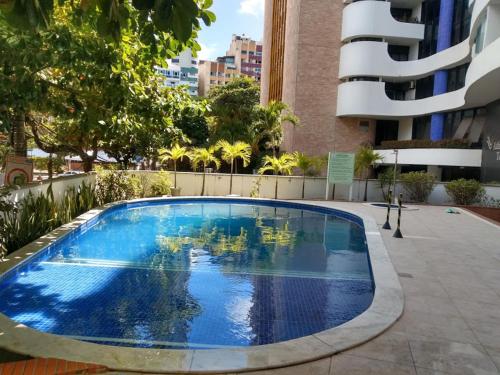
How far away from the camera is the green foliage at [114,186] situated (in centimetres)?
1502

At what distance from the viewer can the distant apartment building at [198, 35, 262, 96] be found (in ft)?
374

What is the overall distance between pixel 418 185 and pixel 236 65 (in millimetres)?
105015

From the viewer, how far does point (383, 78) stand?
2888 centimetres

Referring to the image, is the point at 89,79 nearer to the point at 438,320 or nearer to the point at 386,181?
the point at 438,320

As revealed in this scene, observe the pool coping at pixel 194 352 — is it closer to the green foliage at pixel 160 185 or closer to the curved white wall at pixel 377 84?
the green foliage at pixel 160 185

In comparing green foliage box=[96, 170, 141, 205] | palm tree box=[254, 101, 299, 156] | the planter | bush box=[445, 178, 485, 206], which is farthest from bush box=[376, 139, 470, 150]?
green foliage box=[96, 170, 141, 205]

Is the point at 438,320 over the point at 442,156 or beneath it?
beneath

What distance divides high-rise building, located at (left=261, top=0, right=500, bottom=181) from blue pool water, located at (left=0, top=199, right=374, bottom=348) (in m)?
16.6

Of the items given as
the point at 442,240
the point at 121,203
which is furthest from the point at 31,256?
the point at 442,240

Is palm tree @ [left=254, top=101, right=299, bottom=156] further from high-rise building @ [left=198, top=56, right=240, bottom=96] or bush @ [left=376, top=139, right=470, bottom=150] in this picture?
high-rise building @ [left=198, top=56, right=240, bottom=96]

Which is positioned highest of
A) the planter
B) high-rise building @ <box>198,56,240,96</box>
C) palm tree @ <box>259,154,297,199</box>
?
high-rise building @ <box>198,56,240,96</box>

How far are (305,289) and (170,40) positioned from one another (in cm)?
423

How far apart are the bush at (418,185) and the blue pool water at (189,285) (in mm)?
8287

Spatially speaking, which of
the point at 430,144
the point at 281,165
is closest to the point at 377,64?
the point at 430,144
